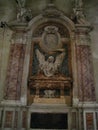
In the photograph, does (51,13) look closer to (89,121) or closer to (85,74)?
(85,74)

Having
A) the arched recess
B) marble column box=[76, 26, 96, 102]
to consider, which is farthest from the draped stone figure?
marble column box=[76, 26, 96, 102]

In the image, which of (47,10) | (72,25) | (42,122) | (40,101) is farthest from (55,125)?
(47,10)

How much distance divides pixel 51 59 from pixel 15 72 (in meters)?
1.47

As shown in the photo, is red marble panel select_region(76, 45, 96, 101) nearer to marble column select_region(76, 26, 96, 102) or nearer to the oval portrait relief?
marble column select_region(76, 26, 96, 102)

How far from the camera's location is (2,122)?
754 centimetres

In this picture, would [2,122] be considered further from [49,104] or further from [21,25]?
[21,25]

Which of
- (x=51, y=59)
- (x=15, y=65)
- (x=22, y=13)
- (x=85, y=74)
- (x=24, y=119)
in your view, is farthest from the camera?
(x=22, y=13)

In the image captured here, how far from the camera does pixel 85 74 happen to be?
8250 mm

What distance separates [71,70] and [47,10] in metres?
2.83

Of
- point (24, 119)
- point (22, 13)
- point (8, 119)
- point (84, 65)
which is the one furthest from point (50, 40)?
point (8, 119)

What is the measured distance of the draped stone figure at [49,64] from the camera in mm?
8445

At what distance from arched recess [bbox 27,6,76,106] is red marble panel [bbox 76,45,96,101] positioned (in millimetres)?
274

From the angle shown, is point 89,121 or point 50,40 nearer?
point 89,121

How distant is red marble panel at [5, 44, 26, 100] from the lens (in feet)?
26.3
